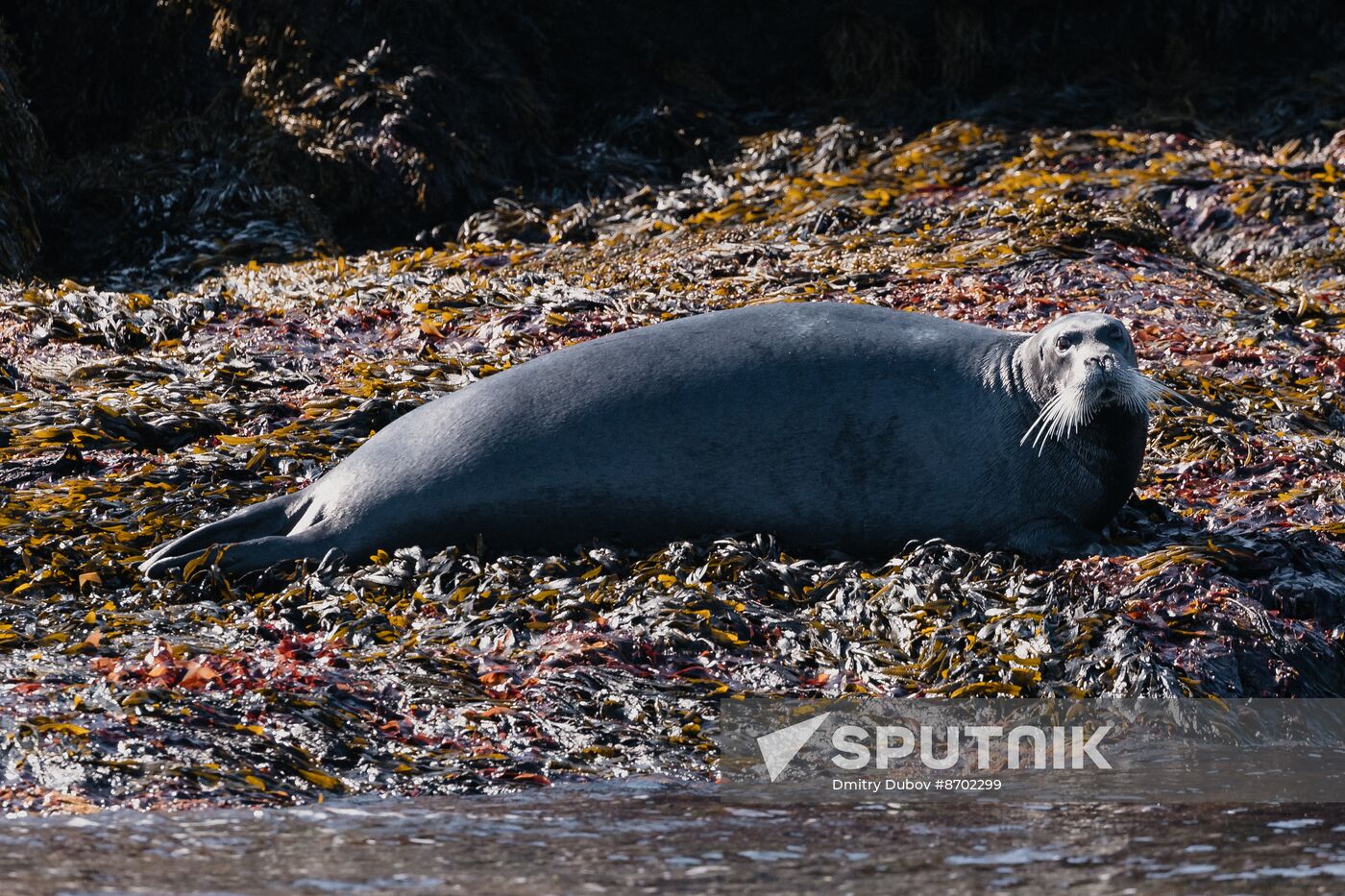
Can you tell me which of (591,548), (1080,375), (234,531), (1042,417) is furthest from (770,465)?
(234,531)

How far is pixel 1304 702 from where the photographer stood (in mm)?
4152

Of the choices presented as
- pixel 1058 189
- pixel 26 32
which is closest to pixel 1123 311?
pixel 1058 189

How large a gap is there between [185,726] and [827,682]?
5.33ft

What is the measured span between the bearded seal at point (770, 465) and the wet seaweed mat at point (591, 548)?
12 centimetres

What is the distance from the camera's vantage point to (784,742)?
3.78 meters

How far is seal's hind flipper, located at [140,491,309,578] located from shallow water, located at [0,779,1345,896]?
193cm

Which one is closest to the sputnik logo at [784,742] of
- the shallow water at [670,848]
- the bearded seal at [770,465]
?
the shallow water at [670,848]

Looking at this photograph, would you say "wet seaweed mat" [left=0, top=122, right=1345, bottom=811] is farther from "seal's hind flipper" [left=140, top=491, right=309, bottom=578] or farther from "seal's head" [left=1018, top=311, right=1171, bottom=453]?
"seal's head" [left=1018, top=311, right=1171, bottom=453]

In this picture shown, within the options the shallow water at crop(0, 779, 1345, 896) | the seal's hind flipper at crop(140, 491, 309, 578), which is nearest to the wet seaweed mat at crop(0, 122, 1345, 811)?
the seal's hind flipper at crop(140, 491, 309, 578)

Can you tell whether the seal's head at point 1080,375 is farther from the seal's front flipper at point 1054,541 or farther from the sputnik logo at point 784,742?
the sputnik logo at point 784,742

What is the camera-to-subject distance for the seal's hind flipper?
4922 mm

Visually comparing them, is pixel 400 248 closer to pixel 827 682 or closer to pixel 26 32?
pixel 26 32

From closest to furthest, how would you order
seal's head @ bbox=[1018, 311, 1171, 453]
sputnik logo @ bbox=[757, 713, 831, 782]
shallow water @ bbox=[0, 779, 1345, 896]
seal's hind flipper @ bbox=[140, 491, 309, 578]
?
shallow water @ bbox=[0, 779, 1345, 896], sputnik logo @ bbox=[757, 713, 831, 782], seal's head @ bbox=[1018, 311, 1171, 453], seal's hind flipper @ bbox=[140, 491, 309, 578]

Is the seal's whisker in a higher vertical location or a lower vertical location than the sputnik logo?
higher
